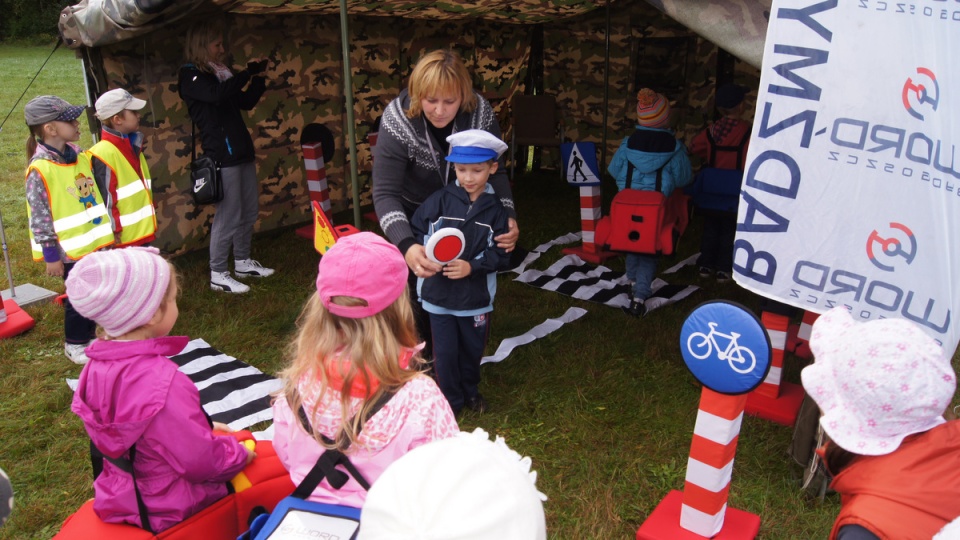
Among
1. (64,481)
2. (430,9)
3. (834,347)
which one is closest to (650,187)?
(430,9)

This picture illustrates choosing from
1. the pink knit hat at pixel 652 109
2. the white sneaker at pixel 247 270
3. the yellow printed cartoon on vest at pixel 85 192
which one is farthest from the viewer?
the white sneaker at pixel 247 270

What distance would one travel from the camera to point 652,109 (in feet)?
15.6

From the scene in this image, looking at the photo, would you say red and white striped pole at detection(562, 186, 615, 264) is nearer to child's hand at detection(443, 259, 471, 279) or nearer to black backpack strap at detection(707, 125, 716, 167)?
black backpack strap at detection(707, 125, 716, 167)

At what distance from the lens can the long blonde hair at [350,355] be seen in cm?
182

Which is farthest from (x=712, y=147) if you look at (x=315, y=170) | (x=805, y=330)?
(x=315, y=170)

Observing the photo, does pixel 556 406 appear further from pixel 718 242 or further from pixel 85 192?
pixel 85 192

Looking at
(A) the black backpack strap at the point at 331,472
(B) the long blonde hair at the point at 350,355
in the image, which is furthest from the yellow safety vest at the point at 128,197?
(A) the black backpack strap at the point at 331,472

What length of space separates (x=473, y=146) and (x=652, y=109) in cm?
206

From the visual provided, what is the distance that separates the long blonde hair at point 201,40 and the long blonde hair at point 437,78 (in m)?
2.21

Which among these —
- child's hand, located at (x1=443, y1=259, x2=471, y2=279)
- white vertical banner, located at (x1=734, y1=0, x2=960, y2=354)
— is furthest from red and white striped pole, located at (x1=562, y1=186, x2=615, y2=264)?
white vertical banner, located at (x1=734, y1=0, x2=960, y2=354)

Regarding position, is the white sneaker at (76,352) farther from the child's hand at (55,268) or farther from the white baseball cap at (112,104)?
the white baseball cap at (112,104)

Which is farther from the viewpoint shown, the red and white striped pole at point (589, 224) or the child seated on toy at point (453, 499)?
the red and white striped pole at point (589, 224)

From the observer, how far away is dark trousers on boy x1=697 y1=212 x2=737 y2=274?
5375 millimetres

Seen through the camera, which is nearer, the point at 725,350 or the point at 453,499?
the point at 453,499
